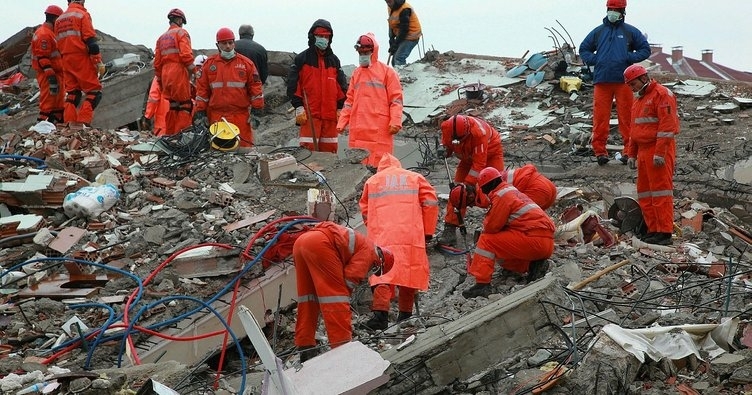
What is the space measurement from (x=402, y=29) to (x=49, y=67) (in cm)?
629

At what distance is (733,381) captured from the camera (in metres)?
5.55

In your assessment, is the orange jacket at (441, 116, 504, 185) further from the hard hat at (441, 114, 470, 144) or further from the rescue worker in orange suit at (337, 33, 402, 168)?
the rescue worker in orange suit at (337, 33, 402, 168)

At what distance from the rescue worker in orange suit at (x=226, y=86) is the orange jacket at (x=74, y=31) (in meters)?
2.35

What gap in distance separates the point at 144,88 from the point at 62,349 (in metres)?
9.33

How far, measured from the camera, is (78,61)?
1276 cm

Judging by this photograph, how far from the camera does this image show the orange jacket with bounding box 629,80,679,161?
9641 mm

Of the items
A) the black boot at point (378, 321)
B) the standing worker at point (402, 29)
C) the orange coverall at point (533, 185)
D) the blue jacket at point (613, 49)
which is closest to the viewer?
the black boot at point (378, 321)

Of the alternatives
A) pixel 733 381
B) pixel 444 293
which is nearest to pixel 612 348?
pixel 733 381

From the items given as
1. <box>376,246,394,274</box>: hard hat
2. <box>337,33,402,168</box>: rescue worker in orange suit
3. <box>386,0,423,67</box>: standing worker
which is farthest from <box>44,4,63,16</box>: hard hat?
<box>376,246,394,274</box>: hard hat

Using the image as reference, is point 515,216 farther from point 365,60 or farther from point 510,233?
point 365,60

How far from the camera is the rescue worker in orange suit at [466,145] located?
968cm

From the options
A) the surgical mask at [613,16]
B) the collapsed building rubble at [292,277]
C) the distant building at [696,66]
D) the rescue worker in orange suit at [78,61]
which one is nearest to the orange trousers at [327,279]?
the collapsed building rubble at [292,277]

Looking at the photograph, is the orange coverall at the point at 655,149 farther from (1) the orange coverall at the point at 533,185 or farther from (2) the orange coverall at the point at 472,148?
(2) the orange coverall at the point at 472,148

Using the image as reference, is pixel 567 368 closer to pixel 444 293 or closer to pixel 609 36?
pixel 444 293
